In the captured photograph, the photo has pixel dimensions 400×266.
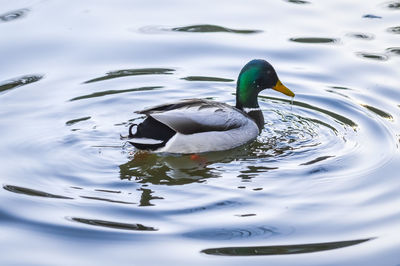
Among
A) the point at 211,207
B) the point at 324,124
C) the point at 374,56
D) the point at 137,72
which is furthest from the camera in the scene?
the point at 374,56

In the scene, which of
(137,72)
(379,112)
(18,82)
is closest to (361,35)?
(379,112)

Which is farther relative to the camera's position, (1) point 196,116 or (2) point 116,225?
(1) point 196,116

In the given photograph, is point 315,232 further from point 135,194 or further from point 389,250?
point 135,194

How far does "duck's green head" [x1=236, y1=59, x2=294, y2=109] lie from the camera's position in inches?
339

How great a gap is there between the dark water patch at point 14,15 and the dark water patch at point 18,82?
2.03 metres

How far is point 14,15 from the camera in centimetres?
1137

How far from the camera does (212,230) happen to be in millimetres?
6113

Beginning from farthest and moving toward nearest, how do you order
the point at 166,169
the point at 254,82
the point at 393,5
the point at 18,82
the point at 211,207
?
the point at 393,5, the point at 18,82, the point at 254,82, the point at 166,169, the point at 211,207

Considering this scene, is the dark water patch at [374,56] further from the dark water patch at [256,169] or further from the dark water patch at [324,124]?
the dark water patch at [256,169]

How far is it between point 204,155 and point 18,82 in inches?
106

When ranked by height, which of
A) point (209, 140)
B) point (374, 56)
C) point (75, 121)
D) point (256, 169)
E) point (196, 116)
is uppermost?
point (374, 56)

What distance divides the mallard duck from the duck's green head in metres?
0.02

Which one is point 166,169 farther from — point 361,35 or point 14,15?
point 14,15

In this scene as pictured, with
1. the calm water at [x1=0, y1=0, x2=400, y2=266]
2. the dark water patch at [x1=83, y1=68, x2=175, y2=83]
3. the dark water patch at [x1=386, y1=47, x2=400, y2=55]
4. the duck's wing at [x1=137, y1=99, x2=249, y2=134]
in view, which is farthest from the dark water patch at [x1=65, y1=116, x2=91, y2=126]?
the dark water patch at [x1=386, y1=47, x2=400, y2=55]
